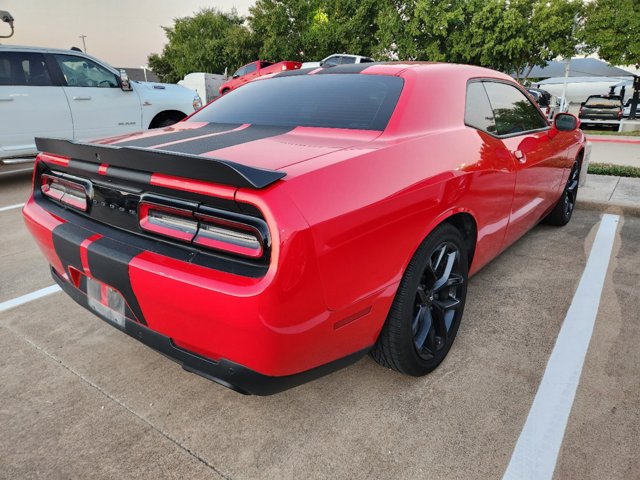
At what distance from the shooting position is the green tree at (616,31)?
53.7 feet

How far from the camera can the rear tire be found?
4.23 m

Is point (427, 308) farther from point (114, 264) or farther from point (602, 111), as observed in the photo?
point (602, 111)

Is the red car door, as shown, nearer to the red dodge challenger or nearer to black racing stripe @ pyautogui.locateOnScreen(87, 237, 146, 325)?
the red dodge challenger

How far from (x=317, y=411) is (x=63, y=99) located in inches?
251

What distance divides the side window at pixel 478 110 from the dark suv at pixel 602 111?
15.9 meters

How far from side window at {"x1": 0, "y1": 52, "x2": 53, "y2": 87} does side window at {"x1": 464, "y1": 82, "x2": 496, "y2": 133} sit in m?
6.09

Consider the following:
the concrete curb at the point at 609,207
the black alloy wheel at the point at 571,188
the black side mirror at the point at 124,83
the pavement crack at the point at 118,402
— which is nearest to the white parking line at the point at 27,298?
the pavement crack at the point at 118,402

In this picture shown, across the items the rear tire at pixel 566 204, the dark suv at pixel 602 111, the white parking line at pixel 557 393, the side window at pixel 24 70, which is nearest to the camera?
the white parking line at pixel 557 393

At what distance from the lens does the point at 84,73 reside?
21.9 ft

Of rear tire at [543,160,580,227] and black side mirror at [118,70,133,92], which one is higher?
black side mirror at [118,70,133,92]

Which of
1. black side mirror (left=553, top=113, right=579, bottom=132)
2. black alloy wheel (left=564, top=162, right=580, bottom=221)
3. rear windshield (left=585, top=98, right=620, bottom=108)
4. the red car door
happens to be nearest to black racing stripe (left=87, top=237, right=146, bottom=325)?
the red car door

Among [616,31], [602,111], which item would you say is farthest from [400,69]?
[616,31]

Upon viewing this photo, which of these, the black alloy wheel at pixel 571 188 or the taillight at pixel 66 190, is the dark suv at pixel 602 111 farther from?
the taillight at pixel 66 190

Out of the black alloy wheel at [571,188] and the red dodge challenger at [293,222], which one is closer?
the red dodge challenger at [293,222]
